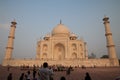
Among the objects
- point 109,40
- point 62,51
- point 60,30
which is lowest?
point 62,51

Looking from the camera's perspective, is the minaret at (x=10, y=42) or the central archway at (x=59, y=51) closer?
the minaret at (x=10, y=42)

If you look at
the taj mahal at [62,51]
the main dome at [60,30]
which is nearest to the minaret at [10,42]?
the taj mahal at [62,51]

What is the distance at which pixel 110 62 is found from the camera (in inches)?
960

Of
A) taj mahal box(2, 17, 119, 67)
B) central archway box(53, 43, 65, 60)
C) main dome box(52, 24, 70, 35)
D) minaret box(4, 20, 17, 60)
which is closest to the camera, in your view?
taj mahal box(2, 17, 119, 67)

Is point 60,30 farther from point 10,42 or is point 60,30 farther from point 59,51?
point 10,42

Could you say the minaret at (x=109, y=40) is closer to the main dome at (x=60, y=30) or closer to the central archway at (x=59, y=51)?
the central archway at (x=59, y=51)

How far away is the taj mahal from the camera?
2480 cm

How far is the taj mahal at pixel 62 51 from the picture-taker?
24.8 m

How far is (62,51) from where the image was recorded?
32594mm

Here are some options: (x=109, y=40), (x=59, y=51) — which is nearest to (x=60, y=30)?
(x=59, y=51)

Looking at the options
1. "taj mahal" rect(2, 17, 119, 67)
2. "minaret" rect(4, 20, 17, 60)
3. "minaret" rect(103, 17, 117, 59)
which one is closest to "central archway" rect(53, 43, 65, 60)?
"taj mahal" rect(2, 17, 119, 67)

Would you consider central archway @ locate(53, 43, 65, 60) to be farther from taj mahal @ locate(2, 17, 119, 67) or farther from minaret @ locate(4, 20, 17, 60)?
minaret @ locate(4, 20, 17, 60)

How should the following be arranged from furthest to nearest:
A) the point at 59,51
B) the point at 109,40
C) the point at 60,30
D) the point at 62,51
Answer: 1. the point at 60,30
2. the point at 59,51
3. the point at 62,51
4. the point at 109,40

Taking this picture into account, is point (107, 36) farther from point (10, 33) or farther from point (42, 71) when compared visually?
point (42, 71)
